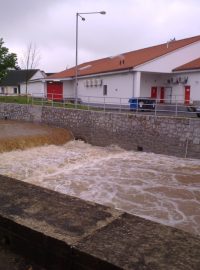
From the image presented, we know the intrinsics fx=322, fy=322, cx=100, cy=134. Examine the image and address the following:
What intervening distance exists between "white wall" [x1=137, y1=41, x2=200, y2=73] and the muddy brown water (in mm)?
8970

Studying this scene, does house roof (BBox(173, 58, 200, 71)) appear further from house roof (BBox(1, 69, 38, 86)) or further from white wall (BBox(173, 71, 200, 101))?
house roof (BBox(1, 69, 38, 86))

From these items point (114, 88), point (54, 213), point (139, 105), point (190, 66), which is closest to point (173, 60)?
point (190, 66)

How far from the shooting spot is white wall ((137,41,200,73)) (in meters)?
23.7

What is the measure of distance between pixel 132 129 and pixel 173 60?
10.4m

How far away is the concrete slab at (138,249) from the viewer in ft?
5.49

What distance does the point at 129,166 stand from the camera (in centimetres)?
1325

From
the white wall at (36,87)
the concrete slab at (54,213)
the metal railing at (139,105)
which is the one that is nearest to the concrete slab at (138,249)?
the concrete slab at (54,213)

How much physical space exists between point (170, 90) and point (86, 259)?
79.6 feet

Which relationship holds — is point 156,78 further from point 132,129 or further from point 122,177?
point 122,177

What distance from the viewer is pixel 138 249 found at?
1814 mm


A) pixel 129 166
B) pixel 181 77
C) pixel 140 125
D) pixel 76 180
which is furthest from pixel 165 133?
pixel 181 77

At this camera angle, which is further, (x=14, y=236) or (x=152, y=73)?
(x=152, y=73)

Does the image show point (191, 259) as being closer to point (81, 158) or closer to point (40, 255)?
point (40, 255)

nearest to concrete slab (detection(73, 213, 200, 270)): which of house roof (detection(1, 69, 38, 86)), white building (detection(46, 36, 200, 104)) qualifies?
white building (detection(46, 36, 200, 104))
